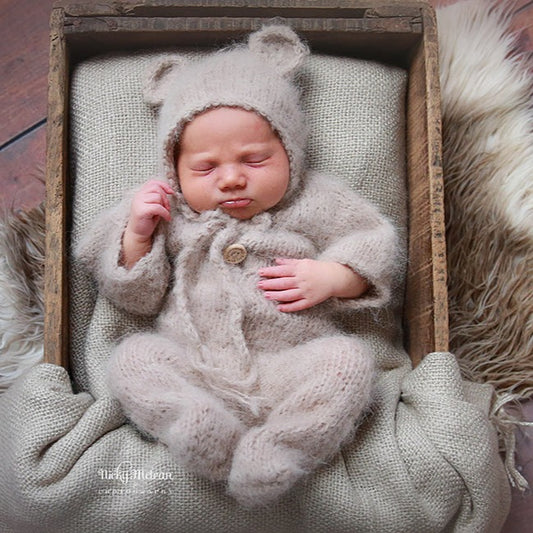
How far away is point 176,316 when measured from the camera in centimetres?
125

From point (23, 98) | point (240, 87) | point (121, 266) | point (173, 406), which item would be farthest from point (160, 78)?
point (173, 406)

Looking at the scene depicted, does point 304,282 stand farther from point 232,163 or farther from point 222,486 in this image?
point 222,486

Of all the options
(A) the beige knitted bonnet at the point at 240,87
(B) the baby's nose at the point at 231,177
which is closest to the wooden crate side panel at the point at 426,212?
(A) the beige knitted bonnet at the point at 240,87

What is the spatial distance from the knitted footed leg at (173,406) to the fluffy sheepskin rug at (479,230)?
1.14 feet

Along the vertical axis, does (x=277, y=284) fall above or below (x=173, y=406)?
above

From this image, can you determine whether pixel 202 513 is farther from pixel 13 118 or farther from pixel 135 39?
pixel 13 118

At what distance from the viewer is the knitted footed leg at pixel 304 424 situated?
1.09 meters

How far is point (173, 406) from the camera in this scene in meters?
1.13

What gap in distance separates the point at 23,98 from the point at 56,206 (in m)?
0.49

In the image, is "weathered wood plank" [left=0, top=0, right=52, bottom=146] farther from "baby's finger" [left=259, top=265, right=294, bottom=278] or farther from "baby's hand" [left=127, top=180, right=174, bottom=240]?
"baby's finger" [left=259, top=265, right=294, bottom=278]

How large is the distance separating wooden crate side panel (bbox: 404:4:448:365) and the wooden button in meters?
0.30

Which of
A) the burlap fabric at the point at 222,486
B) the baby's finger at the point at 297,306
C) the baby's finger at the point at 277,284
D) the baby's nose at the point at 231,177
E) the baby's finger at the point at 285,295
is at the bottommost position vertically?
the burlap fabric at the point at 222,486

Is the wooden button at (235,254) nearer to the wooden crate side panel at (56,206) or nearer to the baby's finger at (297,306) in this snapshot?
the baby's finger at (297,306)

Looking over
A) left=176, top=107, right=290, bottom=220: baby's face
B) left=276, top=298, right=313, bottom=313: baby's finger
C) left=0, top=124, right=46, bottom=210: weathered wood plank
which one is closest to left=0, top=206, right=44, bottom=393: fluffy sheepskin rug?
left=0, top=124, right=46, bottom=210: weathered wood plank
